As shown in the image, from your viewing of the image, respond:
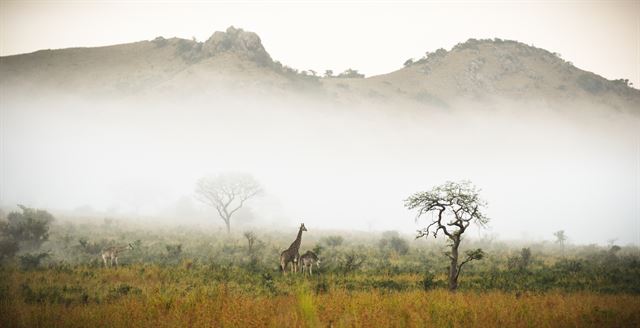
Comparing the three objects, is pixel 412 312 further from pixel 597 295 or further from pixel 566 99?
pixel 566 99

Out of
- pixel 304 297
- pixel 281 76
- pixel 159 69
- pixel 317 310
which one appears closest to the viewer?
pixel 317 310

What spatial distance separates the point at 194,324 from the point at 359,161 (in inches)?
6381

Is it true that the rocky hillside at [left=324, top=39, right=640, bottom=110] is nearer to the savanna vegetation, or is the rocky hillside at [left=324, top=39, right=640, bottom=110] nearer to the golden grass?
the savanna vegetation

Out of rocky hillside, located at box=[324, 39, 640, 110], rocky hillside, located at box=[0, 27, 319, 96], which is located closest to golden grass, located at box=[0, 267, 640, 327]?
rocky hillside, located at box=[0, 27, 319, 96]

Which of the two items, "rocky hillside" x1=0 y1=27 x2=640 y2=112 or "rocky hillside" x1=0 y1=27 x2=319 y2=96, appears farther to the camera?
"rocky hillside" x1=0 y1=27 x2=640 y2=112

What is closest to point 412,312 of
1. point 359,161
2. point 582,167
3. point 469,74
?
point 359,161

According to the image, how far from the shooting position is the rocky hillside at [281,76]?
144 metres

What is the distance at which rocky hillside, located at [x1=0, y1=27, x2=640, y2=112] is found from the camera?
144 m

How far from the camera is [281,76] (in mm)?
159875

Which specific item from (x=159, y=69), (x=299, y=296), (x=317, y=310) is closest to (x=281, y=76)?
(x=159, y=69)

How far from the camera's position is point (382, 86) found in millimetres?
174375

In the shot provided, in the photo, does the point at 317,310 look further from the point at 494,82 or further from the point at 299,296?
the point at 494,82

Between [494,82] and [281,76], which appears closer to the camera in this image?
[281,76]

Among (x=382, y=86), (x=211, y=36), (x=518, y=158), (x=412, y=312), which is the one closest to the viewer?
(x=412, y=312)
